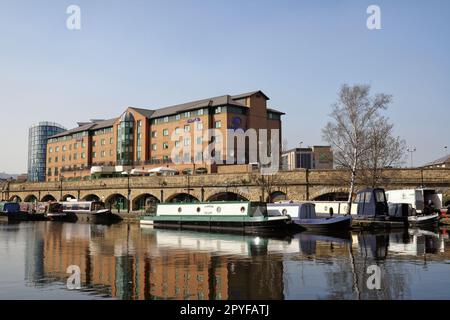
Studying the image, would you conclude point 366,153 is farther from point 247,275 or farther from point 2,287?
point 2,287

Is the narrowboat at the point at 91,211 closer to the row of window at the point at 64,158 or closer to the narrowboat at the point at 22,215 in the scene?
the narrowboat at the point at 22,215

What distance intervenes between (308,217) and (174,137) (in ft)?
149

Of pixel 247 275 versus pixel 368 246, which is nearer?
pixel 247 275

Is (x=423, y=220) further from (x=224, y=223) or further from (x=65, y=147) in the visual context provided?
(x=65, y=147)

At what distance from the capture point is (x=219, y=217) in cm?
4669

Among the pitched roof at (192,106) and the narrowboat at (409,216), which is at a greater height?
the pitched roof at (192,106)

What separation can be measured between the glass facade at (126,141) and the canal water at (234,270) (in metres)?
61.1

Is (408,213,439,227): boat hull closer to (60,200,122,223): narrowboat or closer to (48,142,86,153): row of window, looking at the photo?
(60,200,122,223): narrowboat

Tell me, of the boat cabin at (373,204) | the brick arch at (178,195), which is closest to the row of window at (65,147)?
the brick arch at (178,195)

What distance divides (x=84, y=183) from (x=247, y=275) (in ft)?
235

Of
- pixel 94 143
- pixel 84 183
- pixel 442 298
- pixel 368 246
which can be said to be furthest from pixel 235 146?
pixel 442 298

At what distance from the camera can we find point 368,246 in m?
30.2

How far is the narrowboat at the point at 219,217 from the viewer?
41500 millimetres

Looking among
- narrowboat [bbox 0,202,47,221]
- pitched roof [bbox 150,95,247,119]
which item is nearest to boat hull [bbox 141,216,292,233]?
narrowboat [bbox 0,202,47,221]
